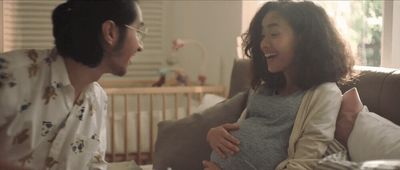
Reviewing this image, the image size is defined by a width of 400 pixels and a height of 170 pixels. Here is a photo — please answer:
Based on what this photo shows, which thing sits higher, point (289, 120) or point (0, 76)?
point (0, 76)

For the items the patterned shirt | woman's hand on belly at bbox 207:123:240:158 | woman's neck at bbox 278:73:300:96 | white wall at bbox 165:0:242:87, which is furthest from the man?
white wall at bbox 165:0:242:87

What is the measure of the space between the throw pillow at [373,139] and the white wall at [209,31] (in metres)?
1.82

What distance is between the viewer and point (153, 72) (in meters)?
4.50

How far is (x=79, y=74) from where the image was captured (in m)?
1.46

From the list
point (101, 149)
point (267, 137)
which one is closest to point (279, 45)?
point (267, 137)

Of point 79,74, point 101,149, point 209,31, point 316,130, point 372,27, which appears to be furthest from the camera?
point 209,31

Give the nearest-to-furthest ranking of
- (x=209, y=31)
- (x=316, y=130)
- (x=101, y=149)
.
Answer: (x=101, y=149), (x=316, y=130), (x=209, y=31)

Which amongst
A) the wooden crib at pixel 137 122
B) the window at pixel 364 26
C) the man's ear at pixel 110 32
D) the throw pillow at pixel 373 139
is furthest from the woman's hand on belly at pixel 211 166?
the wooden crib at pixel 137 122

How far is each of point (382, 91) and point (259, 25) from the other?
21.7 inches

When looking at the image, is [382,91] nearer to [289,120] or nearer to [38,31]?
[289,120]

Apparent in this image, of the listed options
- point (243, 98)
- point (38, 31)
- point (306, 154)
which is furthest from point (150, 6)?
point (306, 154)

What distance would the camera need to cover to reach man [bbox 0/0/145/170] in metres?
1.34

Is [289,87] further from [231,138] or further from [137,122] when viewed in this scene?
[137,122]

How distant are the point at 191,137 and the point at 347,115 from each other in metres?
0.76
